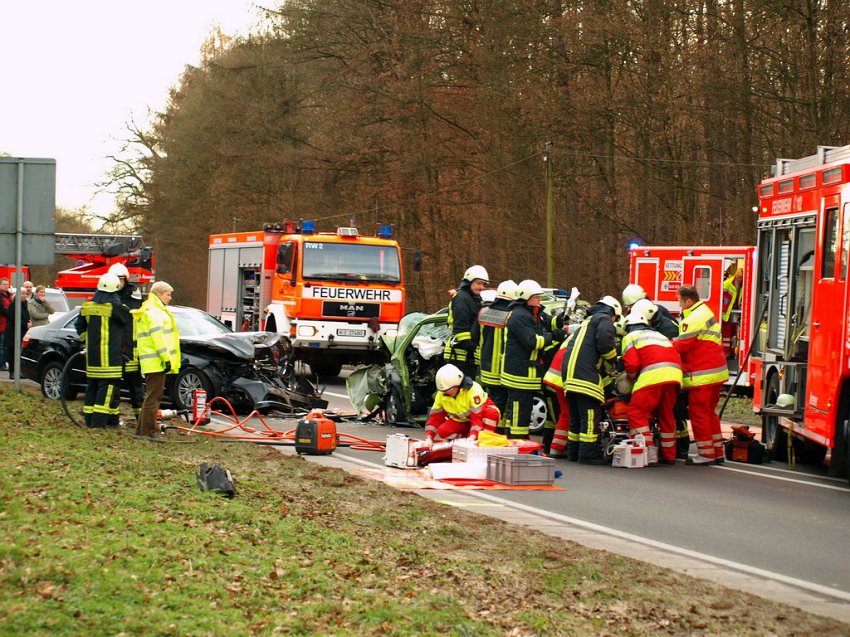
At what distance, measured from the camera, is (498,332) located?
13.9 meters

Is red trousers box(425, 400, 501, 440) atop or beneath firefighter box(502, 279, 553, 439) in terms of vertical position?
beneath

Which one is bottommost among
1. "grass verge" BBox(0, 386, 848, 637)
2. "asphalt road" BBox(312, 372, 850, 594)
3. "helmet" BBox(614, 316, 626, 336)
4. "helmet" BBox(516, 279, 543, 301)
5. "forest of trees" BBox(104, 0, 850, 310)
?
"asphalt road" BBox(312, 372, 850, 594)

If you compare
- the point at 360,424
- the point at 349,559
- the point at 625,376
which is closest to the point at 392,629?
the point at 349,559

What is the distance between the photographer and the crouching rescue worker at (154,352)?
1362 centimetres

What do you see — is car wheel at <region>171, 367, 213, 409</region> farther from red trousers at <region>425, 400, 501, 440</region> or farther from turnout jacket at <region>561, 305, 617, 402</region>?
turnout jacket at <region>561, 305, 617, 402</region>

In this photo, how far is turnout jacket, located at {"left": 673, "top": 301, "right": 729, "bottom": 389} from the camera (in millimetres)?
13203

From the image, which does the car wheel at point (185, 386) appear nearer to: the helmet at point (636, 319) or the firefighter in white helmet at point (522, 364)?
the firefighter in white helmet at point (522, 364)

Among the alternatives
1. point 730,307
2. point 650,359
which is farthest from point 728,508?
point 730,307

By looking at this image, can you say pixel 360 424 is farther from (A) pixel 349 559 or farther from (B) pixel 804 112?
(B) pixel 804 112

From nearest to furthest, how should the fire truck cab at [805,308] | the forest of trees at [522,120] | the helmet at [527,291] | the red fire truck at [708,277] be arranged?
the fire truck cab at [805,308] → the helmet at [527,291] → the red fire truck at [708,277] → the forest of trees at [522,120]

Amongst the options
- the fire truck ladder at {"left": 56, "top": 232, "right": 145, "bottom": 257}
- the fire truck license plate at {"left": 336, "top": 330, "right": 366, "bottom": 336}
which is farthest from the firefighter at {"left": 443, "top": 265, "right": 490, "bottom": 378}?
the fire truck ladder at {"left": 56, "top": 232, "right": 145, "bottom": 257}

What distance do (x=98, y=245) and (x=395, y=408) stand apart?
81.7 feet

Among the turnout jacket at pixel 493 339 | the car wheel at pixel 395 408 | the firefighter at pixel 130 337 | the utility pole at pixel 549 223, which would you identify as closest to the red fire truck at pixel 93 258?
the utility pole at pixel 549 223

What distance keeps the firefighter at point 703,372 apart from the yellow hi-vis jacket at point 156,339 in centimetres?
544
